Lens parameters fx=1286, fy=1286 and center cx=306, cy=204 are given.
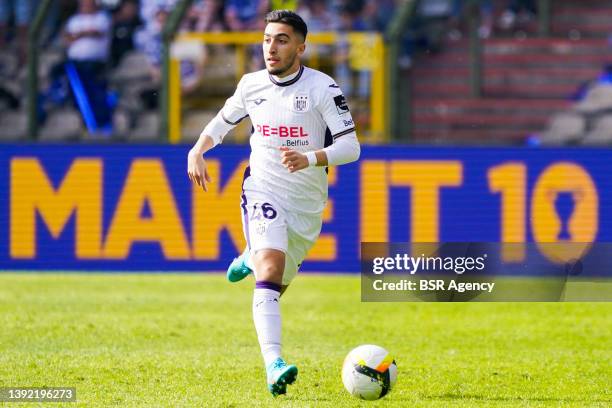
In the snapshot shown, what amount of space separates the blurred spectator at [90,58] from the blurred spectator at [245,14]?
1.55 m

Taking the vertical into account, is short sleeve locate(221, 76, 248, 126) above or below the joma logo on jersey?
above

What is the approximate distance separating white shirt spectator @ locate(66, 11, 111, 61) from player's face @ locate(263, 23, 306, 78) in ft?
28.4

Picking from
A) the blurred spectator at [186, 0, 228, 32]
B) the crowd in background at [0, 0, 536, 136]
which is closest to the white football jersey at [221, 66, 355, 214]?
the crowd in background at [0, 0, 536, 136]

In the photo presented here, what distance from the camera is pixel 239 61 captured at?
1551 cm

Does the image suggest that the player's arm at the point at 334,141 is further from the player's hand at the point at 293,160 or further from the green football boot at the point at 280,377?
the green football boot at the point at 280,377

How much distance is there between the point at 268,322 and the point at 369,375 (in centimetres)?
62

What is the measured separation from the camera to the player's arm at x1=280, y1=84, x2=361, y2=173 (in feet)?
23.0

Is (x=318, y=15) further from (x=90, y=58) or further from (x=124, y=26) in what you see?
(x=90, y=58)

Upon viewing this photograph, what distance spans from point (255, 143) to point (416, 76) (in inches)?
343

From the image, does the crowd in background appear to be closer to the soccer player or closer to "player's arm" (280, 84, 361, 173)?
the soccer player

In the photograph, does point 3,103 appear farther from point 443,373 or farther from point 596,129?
point 443,373

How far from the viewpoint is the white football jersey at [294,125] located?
24.1 ft

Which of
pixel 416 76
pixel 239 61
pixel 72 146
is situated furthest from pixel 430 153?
pixel 72 146

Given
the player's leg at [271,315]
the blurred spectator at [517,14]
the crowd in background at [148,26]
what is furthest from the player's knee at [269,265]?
the blurred spectator at [517,14]
